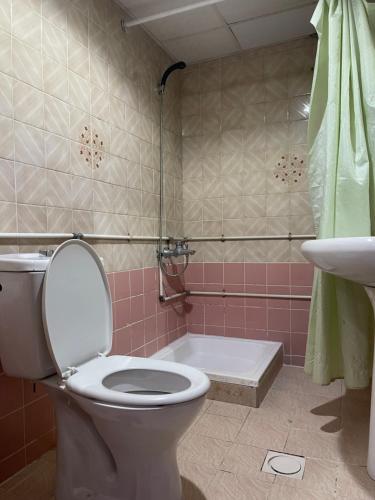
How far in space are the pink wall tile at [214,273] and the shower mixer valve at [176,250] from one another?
17 cm

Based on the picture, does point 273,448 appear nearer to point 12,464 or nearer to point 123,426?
point 123,426

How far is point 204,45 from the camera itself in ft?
8.07

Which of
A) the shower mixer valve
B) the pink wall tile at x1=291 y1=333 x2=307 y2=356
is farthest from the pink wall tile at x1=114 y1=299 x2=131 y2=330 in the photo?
the pink wall tile at x1=291 y1=333 x2=307 y2=356

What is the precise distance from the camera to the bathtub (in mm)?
1916

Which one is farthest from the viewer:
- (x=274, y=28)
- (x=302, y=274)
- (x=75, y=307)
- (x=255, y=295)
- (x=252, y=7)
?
(x=255, y=295)

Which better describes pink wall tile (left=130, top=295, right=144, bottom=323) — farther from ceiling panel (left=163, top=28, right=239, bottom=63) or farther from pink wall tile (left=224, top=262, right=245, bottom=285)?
ceiling panel (left=163, top=28, right=239, bottom=63)

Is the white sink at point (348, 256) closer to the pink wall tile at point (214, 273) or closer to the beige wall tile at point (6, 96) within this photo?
the beige wall tile at point (6, 96)

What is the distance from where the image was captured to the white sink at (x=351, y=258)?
1093mm

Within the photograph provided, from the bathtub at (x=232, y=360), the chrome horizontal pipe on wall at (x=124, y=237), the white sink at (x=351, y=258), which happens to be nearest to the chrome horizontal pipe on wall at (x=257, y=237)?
the chrome horizontal pipe on wall at (x=124, y=237)

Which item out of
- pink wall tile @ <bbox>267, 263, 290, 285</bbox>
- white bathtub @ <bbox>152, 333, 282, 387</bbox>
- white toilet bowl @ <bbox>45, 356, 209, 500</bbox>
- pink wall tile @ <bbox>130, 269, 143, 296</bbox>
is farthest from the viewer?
pink wall tile @ <bbox>267, 263, 290, 285</bbox>

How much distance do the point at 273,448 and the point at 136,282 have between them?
113 centimetres

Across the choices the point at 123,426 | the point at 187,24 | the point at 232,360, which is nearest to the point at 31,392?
the point at 123,426

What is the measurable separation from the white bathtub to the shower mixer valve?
63 cm

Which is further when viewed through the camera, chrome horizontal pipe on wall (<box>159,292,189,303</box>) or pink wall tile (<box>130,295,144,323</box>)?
chrome horizontal pipe on wall (<box>159,292,189,303</box>)
